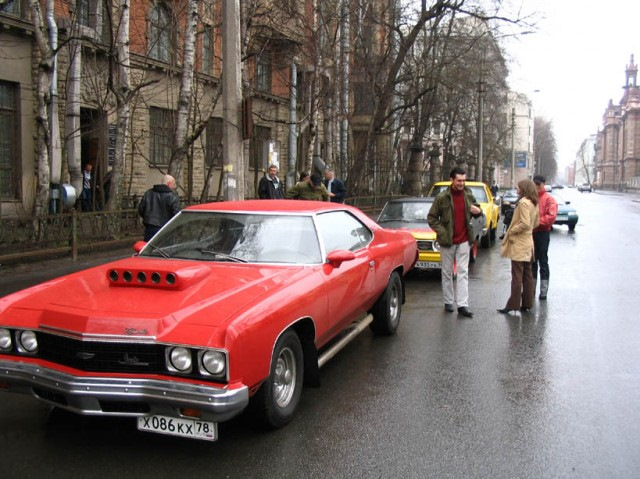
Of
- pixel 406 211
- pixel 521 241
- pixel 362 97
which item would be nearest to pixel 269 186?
pixel 406 211

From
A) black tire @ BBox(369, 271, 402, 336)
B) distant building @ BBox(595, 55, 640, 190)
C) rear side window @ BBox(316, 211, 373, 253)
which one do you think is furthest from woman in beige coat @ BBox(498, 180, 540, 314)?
distant building @ BBox(595, 55, 640, 190)

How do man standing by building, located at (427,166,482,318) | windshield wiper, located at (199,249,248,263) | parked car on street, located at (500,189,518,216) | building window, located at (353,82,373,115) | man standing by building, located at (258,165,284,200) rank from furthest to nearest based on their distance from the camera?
building window, located at (353,82,373,115) → parked car on street, located at (500,189,518,216) → man standing by building, located at (258,165,284,200) → man standing by building, located at (427,166,482,318) → windshield wiper, located at (199,249,248,263)

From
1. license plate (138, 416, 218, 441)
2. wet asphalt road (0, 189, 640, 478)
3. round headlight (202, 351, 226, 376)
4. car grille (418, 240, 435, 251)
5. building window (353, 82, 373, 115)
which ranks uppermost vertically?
building window (353, 82, 373, 115)

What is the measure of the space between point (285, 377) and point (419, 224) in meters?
7.48

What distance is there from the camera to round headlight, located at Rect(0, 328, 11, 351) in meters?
3.78

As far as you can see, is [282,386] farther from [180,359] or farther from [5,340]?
[5,340]

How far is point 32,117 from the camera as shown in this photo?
16531 mm

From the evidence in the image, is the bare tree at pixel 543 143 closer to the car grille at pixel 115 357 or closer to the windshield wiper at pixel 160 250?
the windshield wiper at pixel 160 250

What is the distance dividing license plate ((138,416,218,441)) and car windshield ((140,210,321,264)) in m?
1.54

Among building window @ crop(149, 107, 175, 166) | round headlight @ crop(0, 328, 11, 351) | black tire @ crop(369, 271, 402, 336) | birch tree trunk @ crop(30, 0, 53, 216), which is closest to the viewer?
round headlight @ crop(0, 328, 11, 351)

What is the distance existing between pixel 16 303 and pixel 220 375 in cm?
161

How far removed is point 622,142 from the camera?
133000 mm

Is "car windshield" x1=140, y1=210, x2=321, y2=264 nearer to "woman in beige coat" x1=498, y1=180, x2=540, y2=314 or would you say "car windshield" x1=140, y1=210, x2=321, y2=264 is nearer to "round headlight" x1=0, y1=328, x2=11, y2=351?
"round headlight" x1=0, y1=328, x2=11, y2=351

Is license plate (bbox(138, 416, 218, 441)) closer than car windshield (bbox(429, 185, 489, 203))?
Yes
